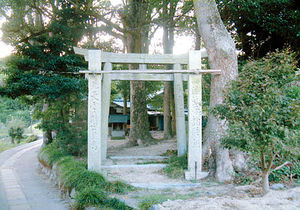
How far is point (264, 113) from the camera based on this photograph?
13.3ft

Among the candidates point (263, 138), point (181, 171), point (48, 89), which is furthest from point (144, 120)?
point (263, 138)

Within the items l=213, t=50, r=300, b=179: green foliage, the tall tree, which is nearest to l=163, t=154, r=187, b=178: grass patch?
l=213, t=50, r=300, b=179: green foliage

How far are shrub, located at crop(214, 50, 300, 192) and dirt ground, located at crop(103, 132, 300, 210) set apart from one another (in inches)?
22.9

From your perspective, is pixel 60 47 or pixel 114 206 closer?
pixel 114 206

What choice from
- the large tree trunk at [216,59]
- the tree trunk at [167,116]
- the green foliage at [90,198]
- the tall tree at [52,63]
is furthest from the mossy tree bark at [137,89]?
the green foliage at [90,198]

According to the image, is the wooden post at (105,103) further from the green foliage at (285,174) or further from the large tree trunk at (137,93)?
the large tree trunk at (137,93)

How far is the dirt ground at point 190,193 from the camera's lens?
168 inches

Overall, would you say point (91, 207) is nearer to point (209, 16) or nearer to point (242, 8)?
point (209, 16)

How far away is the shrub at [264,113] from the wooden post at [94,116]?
A: 3.40 metres

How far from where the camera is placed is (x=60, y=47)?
994 centimetres

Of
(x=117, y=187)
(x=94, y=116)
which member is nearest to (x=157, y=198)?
(x=117, y=187)

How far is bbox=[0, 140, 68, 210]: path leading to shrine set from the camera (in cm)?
667

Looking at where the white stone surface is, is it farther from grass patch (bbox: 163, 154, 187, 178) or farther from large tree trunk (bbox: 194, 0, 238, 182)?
large tree trunk (bbox: 194, 0, 238, 182)

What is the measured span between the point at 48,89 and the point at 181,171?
5548mm
